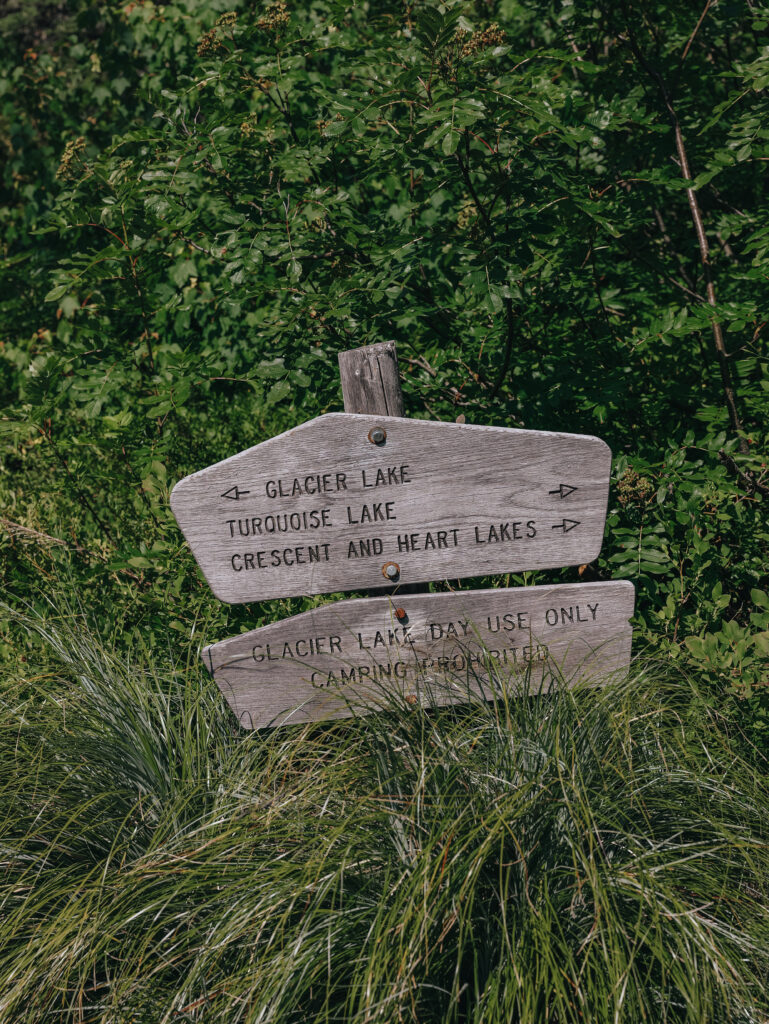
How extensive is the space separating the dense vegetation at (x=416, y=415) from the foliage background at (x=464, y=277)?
19mm

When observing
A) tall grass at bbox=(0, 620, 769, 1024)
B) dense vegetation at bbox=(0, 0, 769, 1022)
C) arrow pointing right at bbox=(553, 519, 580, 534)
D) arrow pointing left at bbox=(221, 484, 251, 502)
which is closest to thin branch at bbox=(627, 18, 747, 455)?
dense vegetation at bbox=(0, 0, 769, 1022)

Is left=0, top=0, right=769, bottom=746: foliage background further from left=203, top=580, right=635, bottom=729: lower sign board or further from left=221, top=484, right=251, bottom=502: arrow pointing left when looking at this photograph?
left=221, top=484, right=251, bottom=502: arrow pointing left

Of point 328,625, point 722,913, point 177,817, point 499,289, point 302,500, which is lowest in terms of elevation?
point 722,913

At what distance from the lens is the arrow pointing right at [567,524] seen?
2.32 metres

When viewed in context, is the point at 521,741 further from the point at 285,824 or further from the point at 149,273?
the point at 149,273

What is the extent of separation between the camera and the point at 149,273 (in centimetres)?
335

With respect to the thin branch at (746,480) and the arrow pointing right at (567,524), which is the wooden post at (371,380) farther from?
the thin branch at (746,480)

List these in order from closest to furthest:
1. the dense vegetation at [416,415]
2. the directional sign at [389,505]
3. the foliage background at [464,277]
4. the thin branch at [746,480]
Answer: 1. the dense vegetation at [416,415]
2. the directional sign at [389,505]
3. the foliage background at [464,277]
4. the thin branch at [746,480]

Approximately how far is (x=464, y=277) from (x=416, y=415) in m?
1.24

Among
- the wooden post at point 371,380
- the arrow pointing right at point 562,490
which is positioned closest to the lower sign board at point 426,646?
the arrow pointing right at point 562,490

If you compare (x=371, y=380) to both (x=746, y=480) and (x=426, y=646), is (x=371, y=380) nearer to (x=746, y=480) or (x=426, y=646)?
(x=426, y=646)

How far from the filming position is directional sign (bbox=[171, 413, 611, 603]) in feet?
7.46

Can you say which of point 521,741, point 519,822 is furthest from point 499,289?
point 519,822

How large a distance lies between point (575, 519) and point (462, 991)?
118 centimetres
